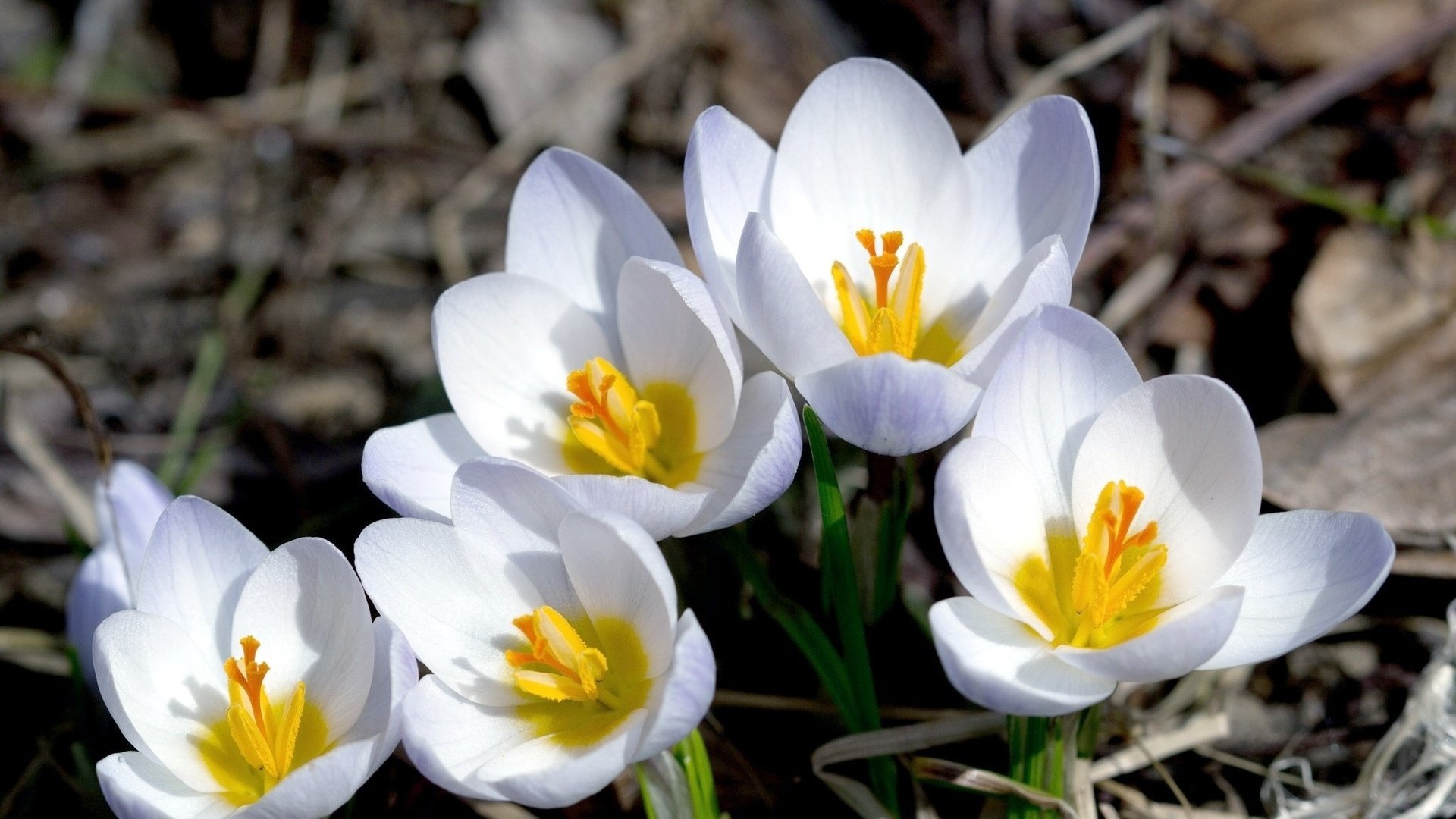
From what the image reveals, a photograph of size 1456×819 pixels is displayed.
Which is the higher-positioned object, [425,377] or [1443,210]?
[425,377]

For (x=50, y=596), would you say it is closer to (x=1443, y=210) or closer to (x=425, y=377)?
(x=425, y=377)

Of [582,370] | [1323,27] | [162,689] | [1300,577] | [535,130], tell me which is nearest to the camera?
[1300,577]

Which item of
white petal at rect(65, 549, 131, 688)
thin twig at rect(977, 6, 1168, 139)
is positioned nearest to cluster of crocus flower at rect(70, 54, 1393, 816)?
white petal at rect(65, 549, 131, 688)

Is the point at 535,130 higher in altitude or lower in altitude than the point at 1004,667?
higher

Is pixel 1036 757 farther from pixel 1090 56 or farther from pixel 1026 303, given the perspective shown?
pixel 1090 56

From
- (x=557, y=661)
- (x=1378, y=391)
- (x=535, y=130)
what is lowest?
(x=1378, y=391)

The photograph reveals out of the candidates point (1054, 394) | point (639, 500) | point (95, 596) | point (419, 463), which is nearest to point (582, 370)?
point (419, 463)

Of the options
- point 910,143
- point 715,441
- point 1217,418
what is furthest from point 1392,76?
point 715,441
